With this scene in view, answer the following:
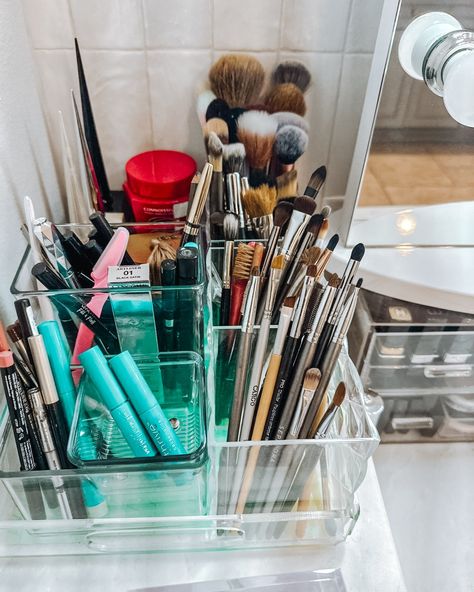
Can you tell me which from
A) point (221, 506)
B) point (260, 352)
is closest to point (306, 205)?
point (260, 352)

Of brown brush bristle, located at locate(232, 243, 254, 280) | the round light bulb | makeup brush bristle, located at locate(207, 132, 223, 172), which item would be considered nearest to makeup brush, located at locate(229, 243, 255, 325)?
brown brush bristle, located at locate(232, 243, 254, 280)

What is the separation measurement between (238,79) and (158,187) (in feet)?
0.42

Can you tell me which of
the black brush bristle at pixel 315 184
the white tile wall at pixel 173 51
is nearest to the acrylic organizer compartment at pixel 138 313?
the black brush bristle at pixel 315 184

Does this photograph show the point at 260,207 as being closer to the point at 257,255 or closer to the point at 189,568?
the point at 257,255

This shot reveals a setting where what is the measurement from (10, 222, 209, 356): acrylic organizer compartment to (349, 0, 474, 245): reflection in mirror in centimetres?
25

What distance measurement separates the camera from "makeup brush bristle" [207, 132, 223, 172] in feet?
1.68

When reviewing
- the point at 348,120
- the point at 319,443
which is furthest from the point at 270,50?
the point at 319,443

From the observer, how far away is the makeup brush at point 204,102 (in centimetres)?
54

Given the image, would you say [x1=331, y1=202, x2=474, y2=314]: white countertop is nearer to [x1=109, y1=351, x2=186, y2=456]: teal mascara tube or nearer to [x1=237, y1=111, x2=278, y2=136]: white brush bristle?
[x1=237, y1=111, x2=278, y2=136]: white brush bristle

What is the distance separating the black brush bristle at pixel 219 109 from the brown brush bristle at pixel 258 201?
0.08 m

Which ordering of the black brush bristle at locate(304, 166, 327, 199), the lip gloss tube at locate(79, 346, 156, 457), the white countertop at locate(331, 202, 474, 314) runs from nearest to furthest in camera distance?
the lip gloss tube at locate(79, 346, 156, 457), the black brush bristle at locate(304, 166, 327, 199), the white countertop at locate(331, 202, 474, 314)

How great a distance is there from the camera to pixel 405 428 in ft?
2.53

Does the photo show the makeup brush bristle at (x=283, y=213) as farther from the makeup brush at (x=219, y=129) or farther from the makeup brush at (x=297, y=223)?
the makeup brush at (x=219, y=129)

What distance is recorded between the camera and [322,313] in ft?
1.23
